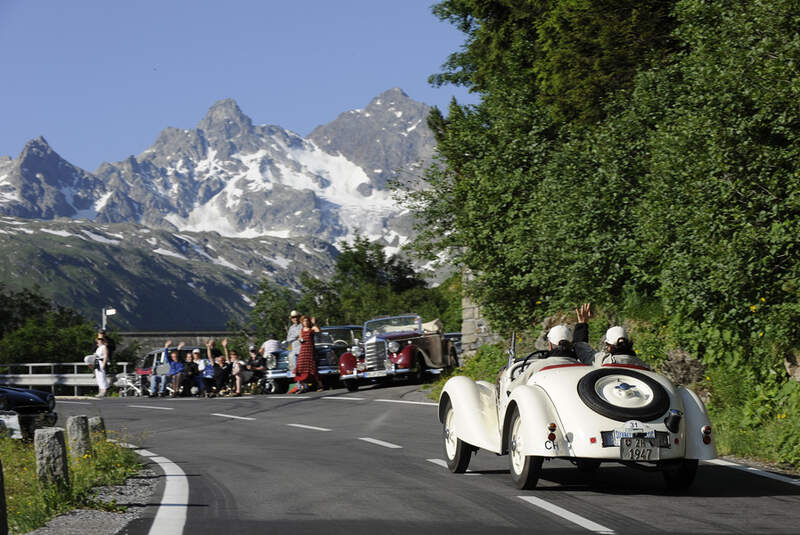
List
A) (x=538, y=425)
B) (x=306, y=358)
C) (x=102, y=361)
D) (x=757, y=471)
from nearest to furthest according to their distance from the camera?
(x=538, y=425), (x=757, y=471), (x=306, y=358), (x=102, y=361)

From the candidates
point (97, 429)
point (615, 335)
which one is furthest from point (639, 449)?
point (97, 429)

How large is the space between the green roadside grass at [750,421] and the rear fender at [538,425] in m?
3.49

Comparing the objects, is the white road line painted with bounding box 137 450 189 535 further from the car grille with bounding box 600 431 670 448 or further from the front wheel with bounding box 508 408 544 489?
the car grille with bounding box 600 431 670 448

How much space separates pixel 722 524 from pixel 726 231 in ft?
22.8

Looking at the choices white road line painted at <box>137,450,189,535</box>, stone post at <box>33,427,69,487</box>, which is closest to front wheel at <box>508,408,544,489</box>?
white road line painted at <box>137,450,189,535</box>

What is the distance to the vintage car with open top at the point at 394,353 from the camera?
2577cm

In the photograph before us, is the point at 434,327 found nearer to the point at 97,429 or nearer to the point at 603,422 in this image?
the point at 97,429

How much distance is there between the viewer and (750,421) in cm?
1230

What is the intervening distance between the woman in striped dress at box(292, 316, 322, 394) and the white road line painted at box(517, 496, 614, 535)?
17663mm

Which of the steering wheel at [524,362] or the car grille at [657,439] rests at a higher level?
the steering wheel at [524,362]

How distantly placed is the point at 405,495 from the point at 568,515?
1624 millimetres

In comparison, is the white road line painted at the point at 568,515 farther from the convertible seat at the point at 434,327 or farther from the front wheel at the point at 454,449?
the convertible seat at the point at 434,327

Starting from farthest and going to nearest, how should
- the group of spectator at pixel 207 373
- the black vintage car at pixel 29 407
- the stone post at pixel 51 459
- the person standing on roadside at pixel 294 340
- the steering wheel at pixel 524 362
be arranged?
the group of spectator at pixel 207 373 < the person standing on roadside at pixel 294 340 < the black vintage car at pixel 29 407 < the steering wheel at pixel 524 362 < the stone post at pixel 51 459

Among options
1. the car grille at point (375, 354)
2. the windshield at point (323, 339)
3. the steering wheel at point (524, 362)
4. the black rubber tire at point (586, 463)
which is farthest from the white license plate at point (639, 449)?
the windshield at point (323, 339)
